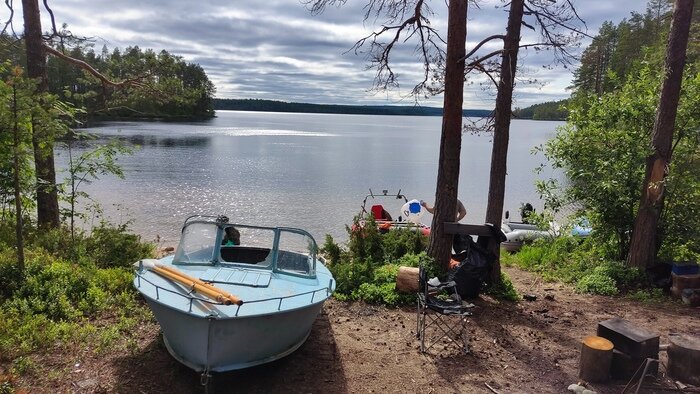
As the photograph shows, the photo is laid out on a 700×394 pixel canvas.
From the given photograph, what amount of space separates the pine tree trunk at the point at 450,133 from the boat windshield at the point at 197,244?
3899 mm

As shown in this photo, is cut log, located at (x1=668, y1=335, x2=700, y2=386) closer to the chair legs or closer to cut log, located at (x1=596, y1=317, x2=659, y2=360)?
cut log, located at (x1=596, y1=317, x2=659, y2=360)

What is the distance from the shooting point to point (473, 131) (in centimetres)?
866

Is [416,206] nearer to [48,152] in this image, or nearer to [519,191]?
[48,152]

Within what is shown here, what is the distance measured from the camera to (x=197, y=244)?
6707 mm

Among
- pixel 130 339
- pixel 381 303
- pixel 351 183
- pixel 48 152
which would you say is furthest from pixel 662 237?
pixel 351 183

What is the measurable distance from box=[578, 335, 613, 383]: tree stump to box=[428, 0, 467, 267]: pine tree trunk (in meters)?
3.35

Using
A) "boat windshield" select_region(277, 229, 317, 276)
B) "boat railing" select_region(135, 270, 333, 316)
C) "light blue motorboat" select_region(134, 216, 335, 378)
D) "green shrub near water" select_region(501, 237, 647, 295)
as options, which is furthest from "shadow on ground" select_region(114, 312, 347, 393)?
"green shrub near water" select_region(501, 237, 647, 295)

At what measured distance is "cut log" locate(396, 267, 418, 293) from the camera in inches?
305

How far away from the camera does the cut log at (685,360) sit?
4.99 m

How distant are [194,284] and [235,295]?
485 millimetres

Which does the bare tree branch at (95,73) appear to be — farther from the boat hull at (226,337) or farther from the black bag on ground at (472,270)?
the black bag on ground at (472,270)

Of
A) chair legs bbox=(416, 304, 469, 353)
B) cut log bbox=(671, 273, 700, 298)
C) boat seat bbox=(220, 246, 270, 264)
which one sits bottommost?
chair legs bbox=(416, 304, 469, 353)

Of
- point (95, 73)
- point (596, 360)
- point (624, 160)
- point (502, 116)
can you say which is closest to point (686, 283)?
point (624, 160)

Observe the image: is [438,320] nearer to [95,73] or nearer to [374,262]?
[374,262]
